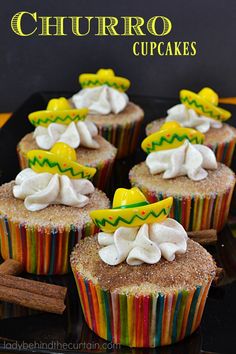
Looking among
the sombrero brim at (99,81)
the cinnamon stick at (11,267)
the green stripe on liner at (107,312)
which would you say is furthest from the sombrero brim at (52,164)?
the sombrero brim at (99,81)

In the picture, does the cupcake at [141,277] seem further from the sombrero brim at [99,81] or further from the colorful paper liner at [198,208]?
the sombrero brim at [99,81]

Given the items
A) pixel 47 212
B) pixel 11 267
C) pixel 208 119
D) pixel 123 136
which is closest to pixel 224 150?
pixel 208 119

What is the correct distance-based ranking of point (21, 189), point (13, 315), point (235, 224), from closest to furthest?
point (13, 315)
point (21, 189)
point (235, 224)

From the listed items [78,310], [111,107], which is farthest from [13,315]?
[111,107]

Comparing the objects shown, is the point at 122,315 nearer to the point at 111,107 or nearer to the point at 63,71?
the point at 111,107

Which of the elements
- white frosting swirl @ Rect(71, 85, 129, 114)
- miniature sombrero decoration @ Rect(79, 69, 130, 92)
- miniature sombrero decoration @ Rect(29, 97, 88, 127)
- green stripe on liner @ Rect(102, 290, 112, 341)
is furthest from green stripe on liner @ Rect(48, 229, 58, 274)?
miniature sombrero decoration @ Rect(79, 69, 130, 92)

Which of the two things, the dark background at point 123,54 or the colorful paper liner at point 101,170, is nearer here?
the colorful paper liner at point 101,170

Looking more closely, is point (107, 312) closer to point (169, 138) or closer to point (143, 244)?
point (143, 244)
